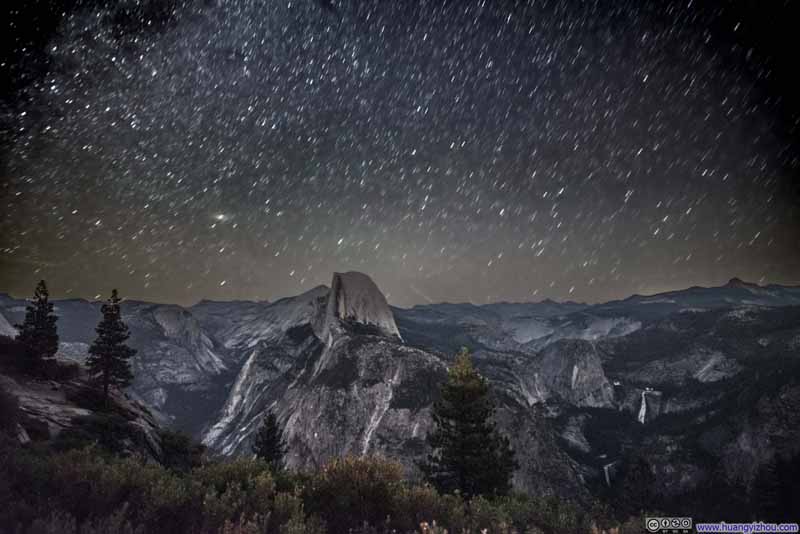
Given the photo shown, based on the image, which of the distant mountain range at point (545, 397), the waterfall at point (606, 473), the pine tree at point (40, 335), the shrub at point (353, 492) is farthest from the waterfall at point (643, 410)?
the pine tree at point (40, 335)

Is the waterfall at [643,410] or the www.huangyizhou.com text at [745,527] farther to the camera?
the waterfall at [643,410]

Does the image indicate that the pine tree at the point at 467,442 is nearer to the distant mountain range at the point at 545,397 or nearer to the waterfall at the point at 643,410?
the distant mountain range at the point at 545,397

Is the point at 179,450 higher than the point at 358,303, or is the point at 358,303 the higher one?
the point at 358,303

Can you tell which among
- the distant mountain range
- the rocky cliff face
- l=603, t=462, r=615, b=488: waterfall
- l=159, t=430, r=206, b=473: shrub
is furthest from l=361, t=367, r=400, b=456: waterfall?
l=603, t=462, r=615, b=488: waterfall

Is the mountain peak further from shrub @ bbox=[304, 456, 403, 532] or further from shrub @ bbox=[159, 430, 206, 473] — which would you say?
shrub @ bbox=[304, 456, 403, 532]

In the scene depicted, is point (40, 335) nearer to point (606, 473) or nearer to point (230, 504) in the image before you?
point (230, 504)

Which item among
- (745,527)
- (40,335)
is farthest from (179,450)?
(745,527)
